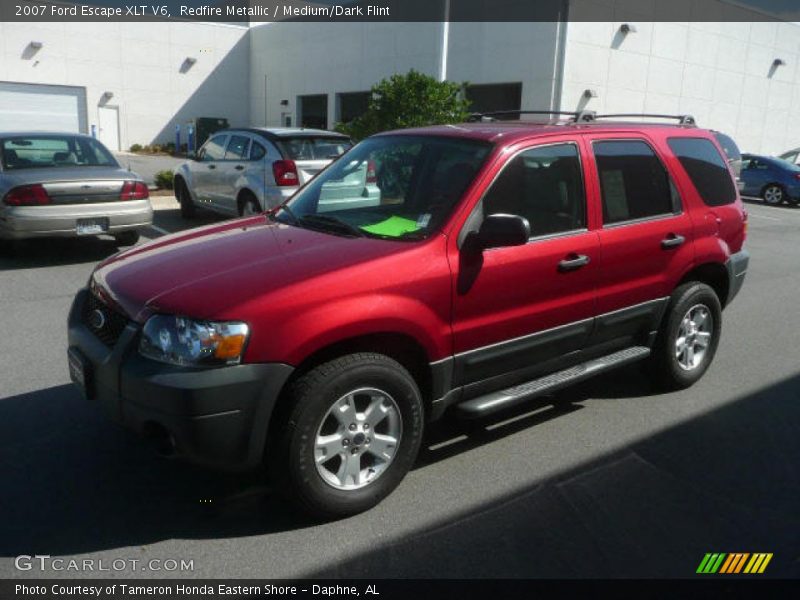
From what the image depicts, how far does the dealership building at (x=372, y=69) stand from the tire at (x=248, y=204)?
10003 millimetres

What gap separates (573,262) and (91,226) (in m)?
6.46

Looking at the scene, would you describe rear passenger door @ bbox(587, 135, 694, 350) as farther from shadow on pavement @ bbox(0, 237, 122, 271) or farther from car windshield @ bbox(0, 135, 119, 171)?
car windshield @ bbox(0, 135, 119, 171)

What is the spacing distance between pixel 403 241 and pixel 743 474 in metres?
2.27

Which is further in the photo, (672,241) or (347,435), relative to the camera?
(672,241)

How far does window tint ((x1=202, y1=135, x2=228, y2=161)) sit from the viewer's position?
11.1 meters

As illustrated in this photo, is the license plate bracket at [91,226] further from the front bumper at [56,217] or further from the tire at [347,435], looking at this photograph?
the tire at [347,435]

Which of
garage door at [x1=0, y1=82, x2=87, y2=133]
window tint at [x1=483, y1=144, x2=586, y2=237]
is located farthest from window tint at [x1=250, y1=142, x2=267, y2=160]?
garage door at [x1=0, y1=82, x2=87, y2=133]

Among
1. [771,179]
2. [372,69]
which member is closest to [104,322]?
A: [771,179]

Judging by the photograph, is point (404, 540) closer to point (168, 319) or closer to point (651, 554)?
point (651, 554)

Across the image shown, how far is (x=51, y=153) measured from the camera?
9094mm

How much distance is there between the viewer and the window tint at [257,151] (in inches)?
392

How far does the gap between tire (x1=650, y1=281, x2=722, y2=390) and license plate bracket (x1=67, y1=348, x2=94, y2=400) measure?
3.61 meters

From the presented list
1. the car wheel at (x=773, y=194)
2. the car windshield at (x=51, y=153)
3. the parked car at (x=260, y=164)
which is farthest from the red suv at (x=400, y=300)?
the car wheel at (x=773, y=194)

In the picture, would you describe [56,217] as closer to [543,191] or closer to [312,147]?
[312,147]
